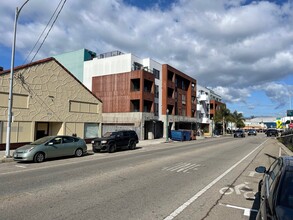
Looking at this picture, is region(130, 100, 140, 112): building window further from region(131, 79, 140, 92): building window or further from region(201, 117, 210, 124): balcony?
region(201, 117, 210, 124): balcony

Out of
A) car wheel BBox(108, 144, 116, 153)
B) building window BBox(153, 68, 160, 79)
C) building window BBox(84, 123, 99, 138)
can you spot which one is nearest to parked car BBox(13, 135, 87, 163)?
car wheel BBox(108, 144, 116, 153)

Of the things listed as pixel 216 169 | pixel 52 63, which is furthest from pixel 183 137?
pixel 216 169

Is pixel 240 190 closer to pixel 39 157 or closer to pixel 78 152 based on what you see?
pixel 39 157

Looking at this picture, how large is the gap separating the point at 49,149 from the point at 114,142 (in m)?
6.59

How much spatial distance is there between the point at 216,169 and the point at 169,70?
1612 inches

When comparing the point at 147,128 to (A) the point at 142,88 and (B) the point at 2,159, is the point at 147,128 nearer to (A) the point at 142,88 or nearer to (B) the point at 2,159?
(A) the point at 142,88

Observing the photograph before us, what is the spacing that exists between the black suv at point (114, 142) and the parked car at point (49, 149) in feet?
8.20

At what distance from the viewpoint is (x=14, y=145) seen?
68.7 ft

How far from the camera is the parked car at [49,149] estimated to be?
14.5 metres

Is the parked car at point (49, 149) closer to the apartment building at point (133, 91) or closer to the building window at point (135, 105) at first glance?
the apartment building at point (133, 91)

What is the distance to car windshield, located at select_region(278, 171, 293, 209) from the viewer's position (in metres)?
3.16

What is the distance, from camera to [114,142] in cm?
2134

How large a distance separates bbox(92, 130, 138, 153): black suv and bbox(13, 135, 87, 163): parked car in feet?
8.20

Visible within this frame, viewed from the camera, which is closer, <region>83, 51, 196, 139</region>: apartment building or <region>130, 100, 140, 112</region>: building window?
<region>83, 51, 196, 139</region>: apartment building
